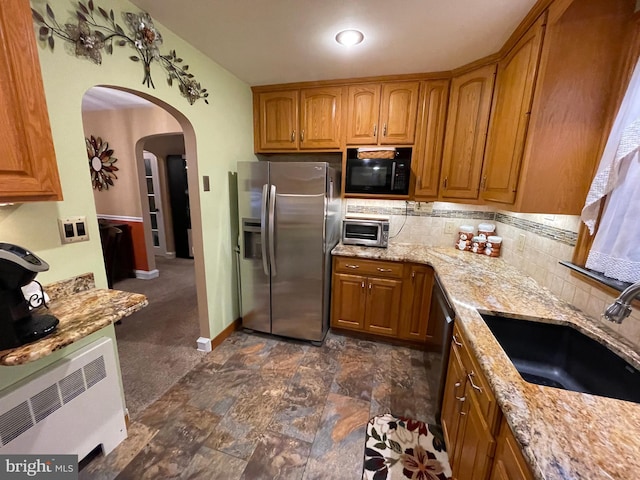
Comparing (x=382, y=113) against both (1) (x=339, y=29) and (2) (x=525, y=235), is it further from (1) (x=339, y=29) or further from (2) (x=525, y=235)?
(2) (x=525, y=235)

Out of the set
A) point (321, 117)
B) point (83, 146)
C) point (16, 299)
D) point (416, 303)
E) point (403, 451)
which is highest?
point (321, 117)

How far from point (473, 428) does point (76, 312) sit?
5.67 feet

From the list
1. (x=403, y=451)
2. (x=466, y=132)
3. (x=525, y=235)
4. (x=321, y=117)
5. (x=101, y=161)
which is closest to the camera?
(x=403, y=451)

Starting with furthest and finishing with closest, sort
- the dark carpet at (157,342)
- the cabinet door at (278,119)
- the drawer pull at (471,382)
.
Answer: the cabinet door at (278,119), the dark carpet at (157,342), the drawer pull at (471,382)

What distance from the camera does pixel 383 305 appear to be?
242cm

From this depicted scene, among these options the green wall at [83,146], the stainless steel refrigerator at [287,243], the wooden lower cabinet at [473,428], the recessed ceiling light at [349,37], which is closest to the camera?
the wooden lower cabinet at [473,428]

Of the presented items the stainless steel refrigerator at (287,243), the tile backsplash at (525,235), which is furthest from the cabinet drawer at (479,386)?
the stainless steel refrigerator at (287,243)

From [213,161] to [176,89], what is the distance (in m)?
0.56

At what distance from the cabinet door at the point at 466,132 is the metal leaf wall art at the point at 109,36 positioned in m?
2.16

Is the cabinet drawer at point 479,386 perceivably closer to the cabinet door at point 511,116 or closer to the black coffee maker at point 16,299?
the cabinet door at point 511,116

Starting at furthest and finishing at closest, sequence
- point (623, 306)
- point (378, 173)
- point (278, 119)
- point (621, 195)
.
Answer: point (278, 119)
point (378, 173)
point (621, 195)
point (623, 306)

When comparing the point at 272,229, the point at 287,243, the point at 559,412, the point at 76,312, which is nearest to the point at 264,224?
the point at 272,229

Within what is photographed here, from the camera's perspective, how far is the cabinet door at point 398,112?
2.28 meters

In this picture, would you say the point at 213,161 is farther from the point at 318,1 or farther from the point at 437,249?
the point at 437,249
